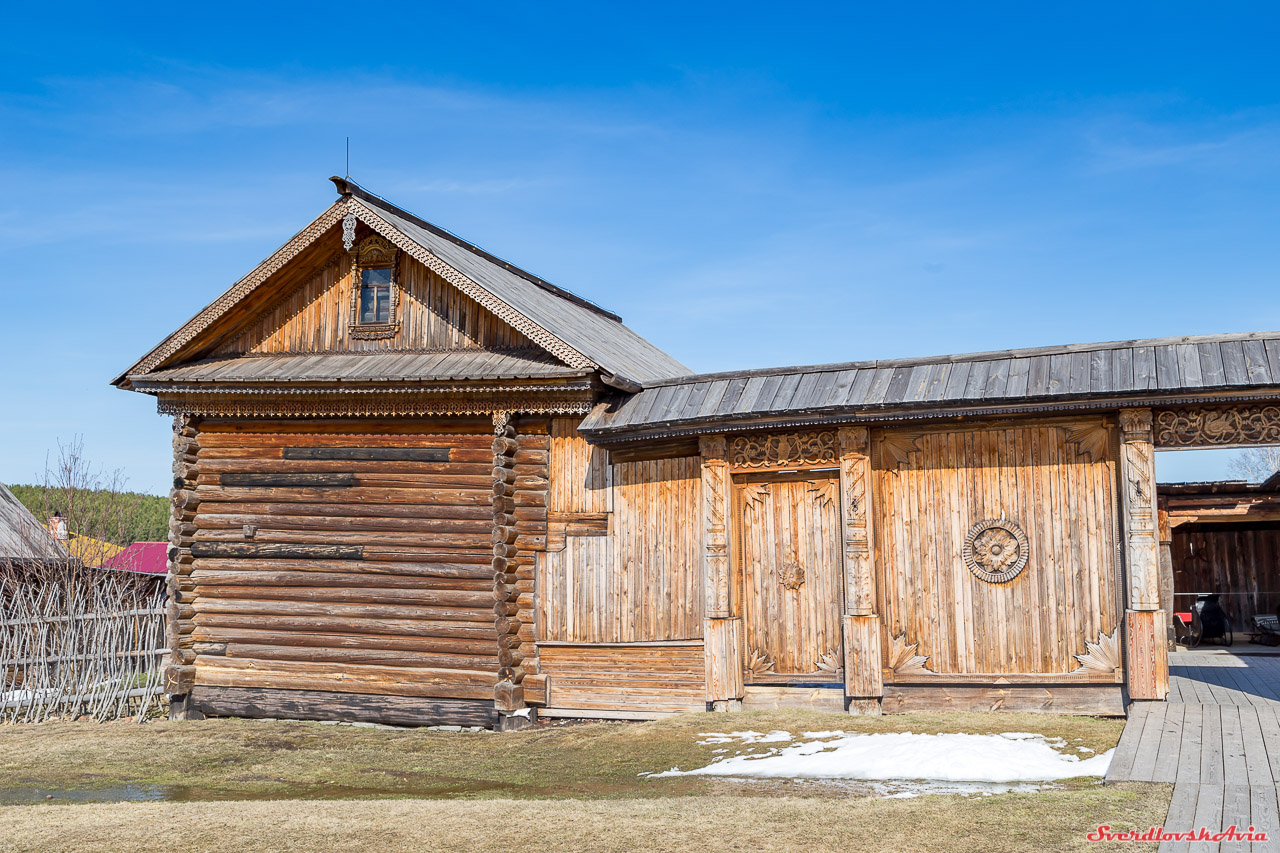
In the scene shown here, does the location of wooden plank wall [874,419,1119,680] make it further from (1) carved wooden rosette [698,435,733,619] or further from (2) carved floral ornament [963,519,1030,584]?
(1) carved wooden rosette [698,435,733,619]

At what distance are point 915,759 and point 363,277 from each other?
34.0 feet

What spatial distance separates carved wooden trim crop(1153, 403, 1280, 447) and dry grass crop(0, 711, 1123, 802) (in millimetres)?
2941

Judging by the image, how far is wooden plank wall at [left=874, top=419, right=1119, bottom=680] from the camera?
459 inches

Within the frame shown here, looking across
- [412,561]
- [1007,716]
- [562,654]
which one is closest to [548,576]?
[562,654]

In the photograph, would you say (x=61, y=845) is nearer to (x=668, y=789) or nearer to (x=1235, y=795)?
(x=668, y=789)

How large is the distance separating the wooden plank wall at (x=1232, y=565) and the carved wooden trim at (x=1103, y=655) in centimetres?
1250

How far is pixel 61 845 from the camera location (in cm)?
806

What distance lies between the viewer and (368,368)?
15.1 m

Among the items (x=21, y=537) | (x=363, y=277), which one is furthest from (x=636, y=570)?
(x=21, y=537)

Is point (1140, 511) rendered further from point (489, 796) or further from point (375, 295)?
point (375, 295)

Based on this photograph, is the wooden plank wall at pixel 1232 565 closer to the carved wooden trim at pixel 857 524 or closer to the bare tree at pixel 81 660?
the carved wooden trim at pixel 857 524

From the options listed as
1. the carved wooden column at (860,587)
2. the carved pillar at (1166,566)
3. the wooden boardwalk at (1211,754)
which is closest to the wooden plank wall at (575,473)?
the carved wooden column at (860,587)

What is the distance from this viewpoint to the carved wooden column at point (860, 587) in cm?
1230

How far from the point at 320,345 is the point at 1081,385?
10.3 m
